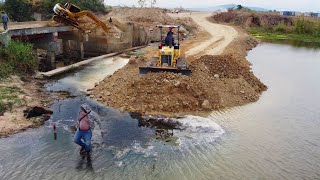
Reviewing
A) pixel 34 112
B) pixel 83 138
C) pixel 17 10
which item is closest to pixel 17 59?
pixel 34 112

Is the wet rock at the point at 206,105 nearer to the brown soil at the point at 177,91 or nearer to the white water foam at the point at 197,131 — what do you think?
the brown soil at the point at 177,91

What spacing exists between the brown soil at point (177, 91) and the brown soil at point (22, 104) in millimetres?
3371

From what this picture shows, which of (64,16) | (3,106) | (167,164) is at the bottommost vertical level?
(167,164)

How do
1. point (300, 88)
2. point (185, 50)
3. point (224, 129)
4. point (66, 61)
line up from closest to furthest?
point (224, 129) → point (300, 88) → point (66, 61) → point (185, 50)

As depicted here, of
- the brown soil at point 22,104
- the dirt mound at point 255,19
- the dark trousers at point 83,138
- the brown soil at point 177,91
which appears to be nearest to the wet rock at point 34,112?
the brown soil at point 22,104

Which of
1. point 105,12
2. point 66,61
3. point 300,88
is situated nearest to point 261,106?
point 300,88

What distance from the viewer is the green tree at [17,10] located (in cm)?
4081

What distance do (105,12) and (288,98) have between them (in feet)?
139

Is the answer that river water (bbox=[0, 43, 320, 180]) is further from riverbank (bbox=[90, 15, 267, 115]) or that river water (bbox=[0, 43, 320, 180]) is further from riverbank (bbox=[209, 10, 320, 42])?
riverbank (bbox=[209, 10, 320, 42])

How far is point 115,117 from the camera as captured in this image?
17859mm

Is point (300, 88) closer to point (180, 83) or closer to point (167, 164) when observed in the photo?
point (180, 83)

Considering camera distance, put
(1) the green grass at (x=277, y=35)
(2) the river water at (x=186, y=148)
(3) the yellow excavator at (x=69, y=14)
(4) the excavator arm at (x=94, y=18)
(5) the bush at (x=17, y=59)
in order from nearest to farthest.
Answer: (2) the river water at (x=186, y=148) → (5) the bush at (x=17, y=59) → (3) the yellow excavator at (x=69, y=14) → (4) the excavator arm at (x=94, y=18) → (1) the green grass at (x=277, y=35)

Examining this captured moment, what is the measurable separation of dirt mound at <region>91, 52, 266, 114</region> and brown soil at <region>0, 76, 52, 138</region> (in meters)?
3.37

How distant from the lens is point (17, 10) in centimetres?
4138
